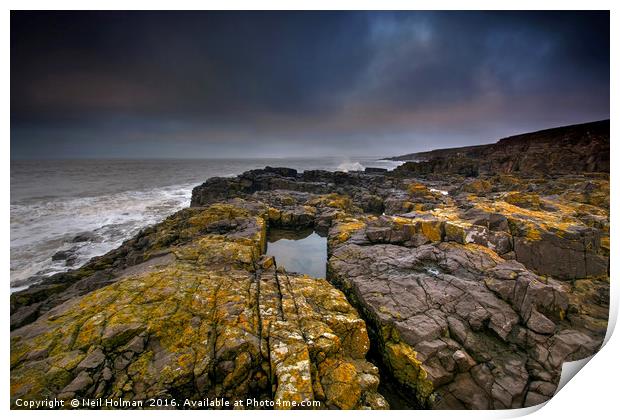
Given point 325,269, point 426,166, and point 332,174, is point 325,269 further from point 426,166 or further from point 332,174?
point 426,166

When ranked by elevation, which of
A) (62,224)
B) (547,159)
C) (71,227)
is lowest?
(71,227)

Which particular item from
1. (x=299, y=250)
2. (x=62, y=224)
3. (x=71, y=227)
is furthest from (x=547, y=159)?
(x=62, y=224)

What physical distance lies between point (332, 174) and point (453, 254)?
4027 centimetres

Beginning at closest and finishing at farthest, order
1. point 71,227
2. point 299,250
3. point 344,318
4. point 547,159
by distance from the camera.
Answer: point 344,318 → point 299,250 → point 71,227 → point 547,159

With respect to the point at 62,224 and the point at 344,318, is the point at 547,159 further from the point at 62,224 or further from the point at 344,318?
the point at 62,224

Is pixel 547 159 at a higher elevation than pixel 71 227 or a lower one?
higher

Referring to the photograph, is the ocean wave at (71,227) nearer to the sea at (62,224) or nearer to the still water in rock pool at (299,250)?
the sea at (62,224)

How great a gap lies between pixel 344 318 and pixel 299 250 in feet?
33.7

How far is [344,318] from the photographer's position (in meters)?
8.16

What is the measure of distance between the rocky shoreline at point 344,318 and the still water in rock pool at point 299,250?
1.88 m

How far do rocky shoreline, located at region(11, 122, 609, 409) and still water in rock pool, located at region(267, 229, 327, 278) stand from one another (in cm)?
188

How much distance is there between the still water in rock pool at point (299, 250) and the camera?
50.0ft

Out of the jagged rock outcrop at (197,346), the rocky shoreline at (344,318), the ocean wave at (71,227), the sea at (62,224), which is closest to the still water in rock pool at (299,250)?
the rocky shoreline at (344,318)
